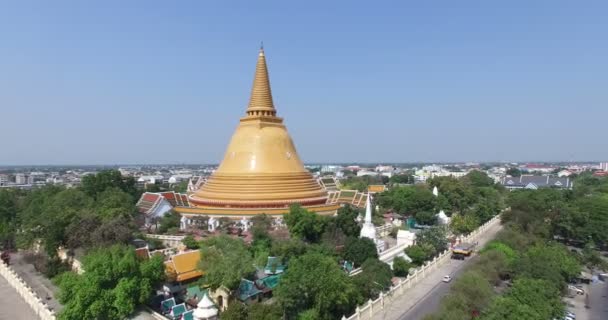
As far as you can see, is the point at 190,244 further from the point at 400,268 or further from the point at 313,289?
the point at 400,268

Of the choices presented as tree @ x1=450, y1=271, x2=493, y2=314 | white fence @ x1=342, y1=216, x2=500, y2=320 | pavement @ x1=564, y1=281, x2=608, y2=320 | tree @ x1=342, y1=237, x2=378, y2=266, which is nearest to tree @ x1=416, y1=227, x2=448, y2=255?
white fence @ x1=342, y1=216, x2=500, y2=320

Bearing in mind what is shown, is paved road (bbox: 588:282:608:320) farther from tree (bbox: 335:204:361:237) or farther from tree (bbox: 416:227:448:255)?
tree (bbox: 335:204:361:237)

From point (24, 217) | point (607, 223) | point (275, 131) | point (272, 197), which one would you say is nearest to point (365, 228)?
point (272, 197)

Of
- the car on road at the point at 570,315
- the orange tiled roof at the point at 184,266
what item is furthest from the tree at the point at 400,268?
the orange tiled roof at the point at 184,266

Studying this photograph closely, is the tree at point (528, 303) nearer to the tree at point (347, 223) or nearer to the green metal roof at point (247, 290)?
the green metal roof at point (247, 290)

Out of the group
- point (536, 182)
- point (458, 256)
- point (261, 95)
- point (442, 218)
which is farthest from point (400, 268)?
point (536, 182)

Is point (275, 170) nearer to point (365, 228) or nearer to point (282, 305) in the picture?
point (365, 228)

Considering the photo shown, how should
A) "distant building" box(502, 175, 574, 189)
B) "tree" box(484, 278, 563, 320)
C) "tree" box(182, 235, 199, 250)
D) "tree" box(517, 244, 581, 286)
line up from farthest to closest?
"distant building" box(502, 175, 574, 189) < "tree" box(182, 235, 199, 250) < "tree" box(517, 244, 581, 286) < "tree" box(484, 278, 563, 320)
